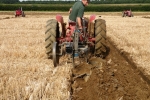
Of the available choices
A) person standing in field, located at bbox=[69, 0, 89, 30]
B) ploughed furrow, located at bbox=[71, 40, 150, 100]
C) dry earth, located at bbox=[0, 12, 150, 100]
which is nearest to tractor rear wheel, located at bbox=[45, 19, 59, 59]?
dry earth, located at bbox=[0, 12, 150, 100]

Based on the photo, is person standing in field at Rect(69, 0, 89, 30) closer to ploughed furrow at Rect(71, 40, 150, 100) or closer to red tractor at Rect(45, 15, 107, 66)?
red tractor at Rect(45, 15, 107, 66)

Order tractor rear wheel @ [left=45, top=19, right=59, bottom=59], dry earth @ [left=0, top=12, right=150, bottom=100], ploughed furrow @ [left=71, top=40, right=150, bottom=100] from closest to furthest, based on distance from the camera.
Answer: dry earth @ [left=0, top=12, right=150, bottom=100] → ploughed furrow @ [left=71, top=40, right=150, bottom=100] → tractor rear wheel @ [left=45, top=19, right=59, bottom=59]

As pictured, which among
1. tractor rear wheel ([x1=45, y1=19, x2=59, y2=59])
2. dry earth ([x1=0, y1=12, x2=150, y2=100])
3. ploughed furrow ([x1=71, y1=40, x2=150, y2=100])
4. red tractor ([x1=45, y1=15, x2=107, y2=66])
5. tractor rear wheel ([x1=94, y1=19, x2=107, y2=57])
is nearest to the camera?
dry earth ([x1=0, y1=12, x2=150, y2=100])

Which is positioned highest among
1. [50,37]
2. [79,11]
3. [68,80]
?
[79,11]

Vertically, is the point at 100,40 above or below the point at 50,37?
below

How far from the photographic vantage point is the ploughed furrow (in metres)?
5.06

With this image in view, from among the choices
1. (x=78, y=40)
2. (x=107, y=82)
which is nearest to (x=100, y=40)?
(x=78, y=40)

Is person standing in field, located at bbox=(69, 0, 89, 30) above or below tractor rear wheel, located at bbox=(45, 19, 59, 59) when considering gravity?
above

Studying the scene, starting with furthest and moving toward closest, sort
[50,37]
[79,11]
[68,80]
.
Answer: [50,37]
[79,11]
[68,80]

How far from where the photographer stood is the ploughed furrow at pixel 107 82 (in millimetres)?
5064

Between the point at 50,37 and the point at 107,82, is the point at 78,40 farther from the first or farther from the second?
the point at 107,82

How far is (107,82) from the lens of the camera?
5.80 m

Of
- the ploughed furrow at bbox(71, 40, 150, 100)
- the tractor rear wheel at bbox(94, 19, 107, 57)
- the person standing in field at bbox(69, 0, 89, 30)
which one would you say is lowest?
the ploughed furrow at bbox(71, 40, 150, 100)

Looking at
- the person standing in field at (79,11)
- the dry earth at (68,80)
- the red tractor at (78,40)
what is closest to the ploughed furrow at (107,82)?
the dry earth at (68,80)
